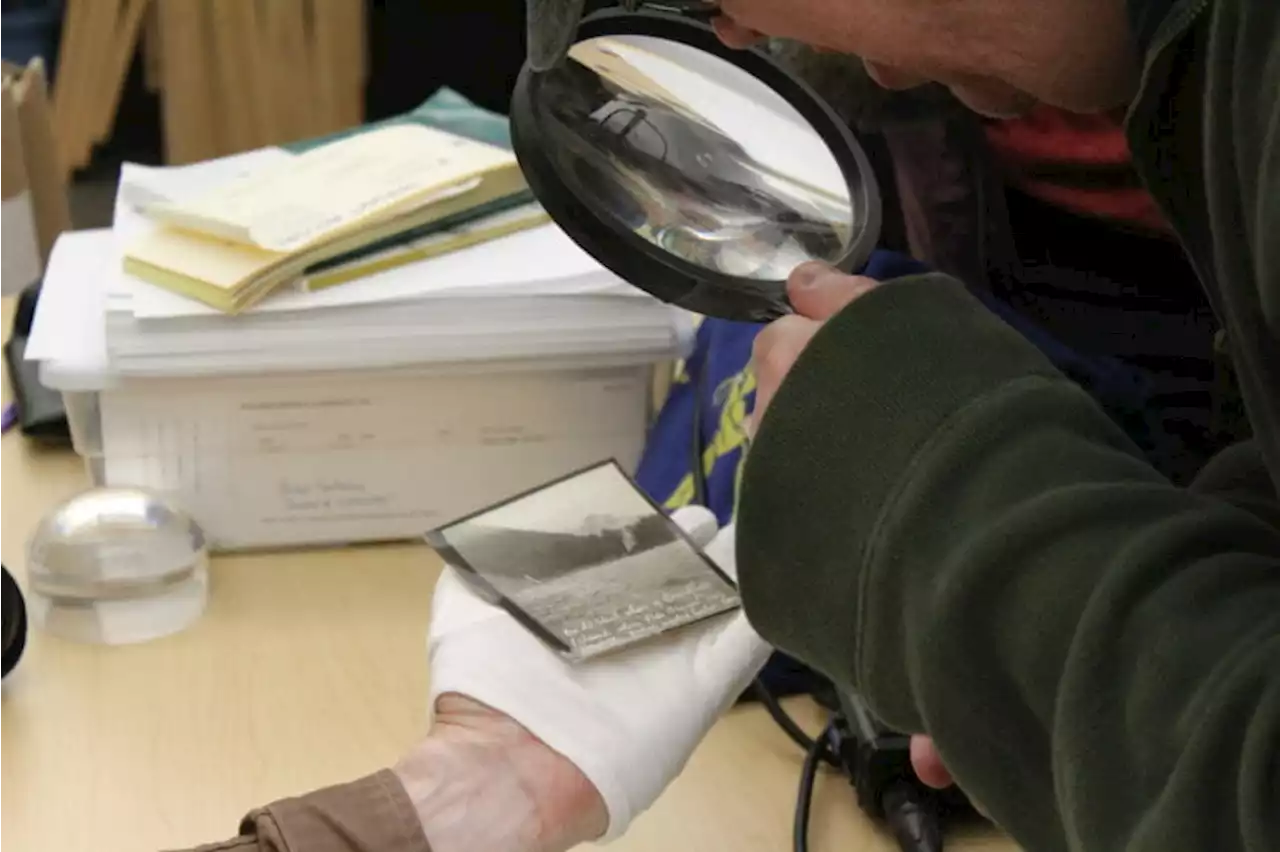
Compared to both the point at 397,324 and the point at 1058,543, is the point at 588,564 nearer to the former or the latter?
the point at 397,324

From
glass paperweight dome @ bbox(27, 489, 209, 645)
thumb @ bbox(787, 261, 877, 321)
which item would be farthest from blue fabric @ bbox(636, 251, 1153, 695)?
glass paperweight dome @ bbox(27, 489, 209, 645)

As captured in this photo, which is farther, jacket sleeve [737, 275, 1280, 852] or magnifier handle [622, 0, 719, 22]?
magnifier handle [622, 0, 719, 22]

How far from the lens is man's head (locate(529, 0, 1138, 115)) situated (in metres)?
0.47

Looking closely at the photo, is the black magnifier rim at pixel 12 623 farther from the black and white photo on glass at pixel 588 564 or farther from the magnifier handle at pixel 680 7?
the magnifier handle at pixel 680 7

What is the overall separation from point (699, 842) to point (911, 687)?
187mm

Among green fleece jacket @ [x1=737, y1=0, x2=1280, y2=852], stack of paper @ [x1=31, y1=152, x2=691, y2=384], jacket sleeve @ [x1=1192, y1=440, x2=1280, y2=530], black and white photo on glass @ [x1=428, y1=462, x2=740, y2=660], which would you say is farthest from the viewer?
stack of paper @ [x1=31, y1=152, x2=691, y2=384]

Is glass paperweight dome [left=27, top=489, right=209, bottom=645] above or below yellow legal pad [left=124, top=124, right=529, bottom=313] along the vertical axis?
below

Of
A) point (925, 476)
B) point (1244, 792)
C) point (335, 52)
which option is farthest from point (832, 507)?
point (335, 52)

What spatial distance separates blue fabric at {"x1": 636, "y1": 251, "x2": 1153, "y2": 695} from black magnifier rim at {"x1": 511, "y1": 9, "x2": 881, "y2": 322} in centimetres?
3

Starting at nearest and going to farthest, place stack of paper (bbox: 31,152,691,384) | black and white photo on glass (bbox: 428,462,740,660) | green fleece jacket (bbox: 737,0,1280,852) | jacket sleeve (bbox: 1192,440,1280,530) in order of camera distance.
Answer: green fleece jacket (bbox: 737,0,1280,852) → jacket sleeve (bbox: 1192,440,1280,530) → black and white photo on glass (bbox: 428,462,740,660) → stack of paper (bbox: 31,152,691,384)

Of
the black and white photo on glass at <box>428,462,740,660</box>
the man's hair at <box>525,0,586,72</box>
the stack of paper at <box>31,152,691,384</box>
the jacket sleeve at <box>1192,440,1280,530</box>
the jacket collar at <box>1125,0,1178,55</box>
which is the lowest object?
the black and white photo on glass at <box>428,462,740,660</box>

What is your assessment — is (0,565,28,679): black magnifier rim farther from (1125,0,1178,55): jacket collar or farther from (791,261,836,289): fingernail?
(1125,0,1178,55): jacket collar

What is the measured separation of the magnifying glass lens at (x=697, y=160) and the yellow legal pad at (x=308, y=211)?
0.47ft

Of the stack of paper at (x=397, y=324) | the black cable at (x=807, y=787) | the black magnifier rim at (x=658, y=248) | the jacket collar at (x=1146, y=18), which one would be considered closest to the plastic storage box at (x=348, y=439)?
the stack of paper at (x=397, y=324)
